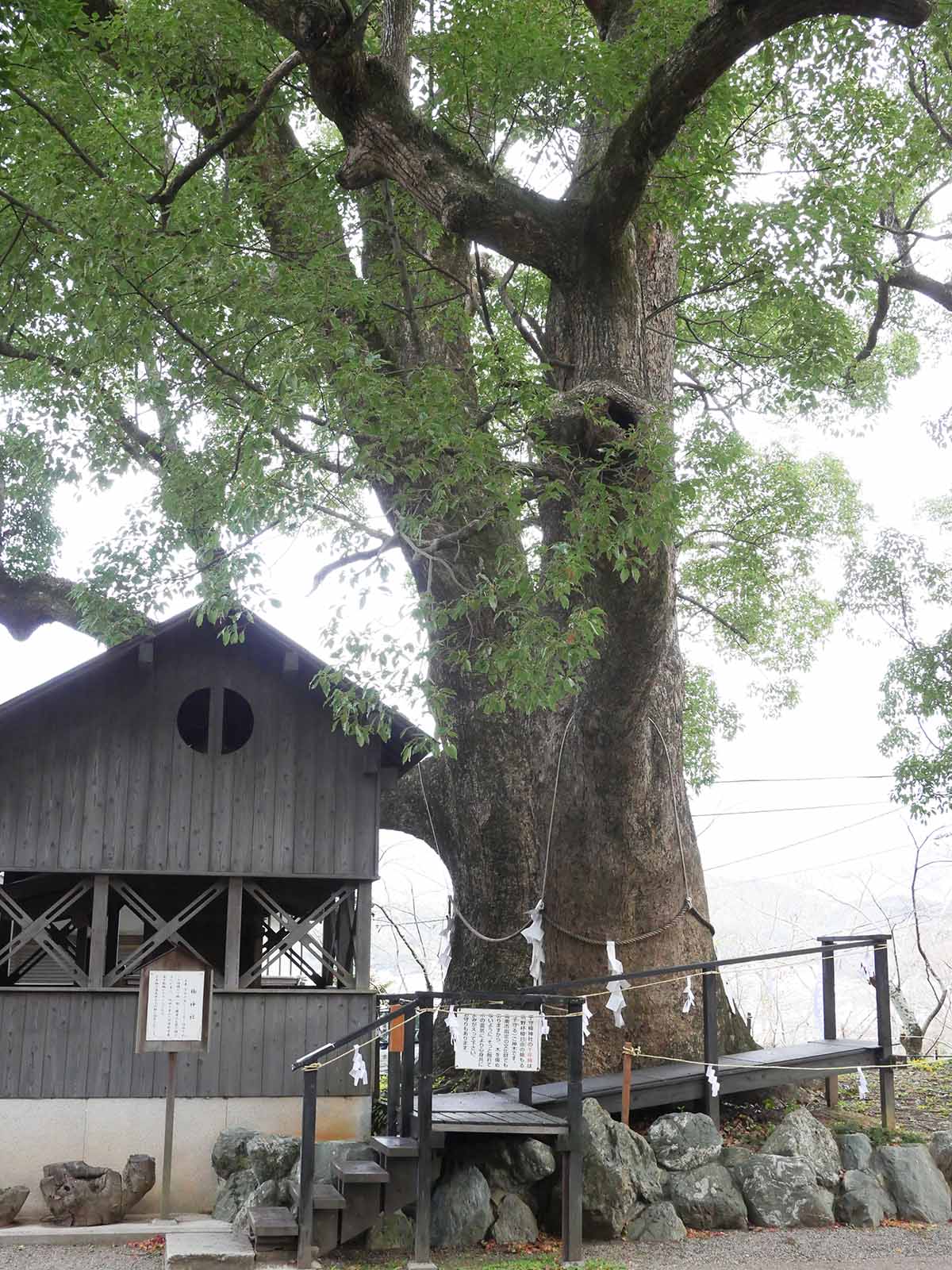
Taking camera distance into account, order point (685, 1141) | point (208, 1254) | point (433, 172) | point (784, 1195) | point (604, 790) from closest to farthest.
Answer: point (208, 1254) → point (784, 1195) → point (433, 172) → point (685, 1141) → point (604, 790)

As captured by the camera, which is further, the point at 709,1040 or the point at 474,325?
the point at 474,325

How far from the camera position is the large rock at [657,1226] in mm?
8273

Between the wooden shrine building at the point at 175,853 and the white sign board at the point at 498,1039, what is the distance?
263 centimetres

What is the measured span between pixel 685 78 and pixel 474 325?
18.8ft

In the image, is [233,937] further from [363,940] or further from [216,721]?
[216,721]

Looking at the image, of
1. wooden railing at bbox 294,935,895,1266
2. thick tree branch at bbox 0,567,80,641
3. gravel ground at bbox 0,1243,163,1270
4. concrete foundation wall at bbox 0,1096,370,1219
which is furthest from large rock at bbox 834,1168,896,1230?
thick tree branch at bbox 0,567,80,641

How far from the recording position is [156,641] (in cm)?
1084

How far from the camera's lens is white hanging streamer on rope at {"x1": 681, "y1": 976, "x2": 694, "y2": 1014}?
10.2m

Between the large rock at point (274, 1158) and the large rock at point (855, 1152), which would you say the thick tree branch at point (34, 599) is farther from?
the large rock at point (855, 1152)

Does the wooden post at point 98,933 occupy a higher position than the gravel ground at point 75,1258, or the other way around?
the wooden post at point 98,933

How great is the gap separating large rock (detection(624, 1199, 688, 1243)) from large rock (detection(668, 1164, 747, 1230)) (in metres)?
0.17

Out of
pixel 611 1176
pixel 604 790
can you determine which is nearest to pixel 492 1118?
pixel 611 1176

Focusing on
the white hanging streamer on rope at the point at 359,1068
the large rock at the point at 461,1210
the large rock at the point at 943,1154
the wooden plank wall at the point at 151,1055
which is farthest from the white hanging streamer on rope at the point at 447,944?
the large rock at the point at 943,1154

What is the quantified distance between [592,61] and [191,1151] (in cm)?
925
